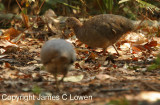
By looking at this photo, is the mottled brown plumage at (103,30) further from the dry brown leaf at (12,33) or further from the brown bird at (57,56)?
the dry brown leaf at (12,33)

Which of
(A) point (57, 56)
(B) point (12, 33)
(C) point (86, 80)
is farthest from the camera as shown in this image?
(B) point (12, 33)

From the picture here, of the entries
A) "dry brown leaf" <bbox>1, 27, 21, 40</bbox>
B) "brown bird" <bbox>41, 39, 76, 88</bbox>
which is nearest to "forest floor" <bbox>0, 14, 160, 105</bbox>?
"brown bird" <bbox>41, 39, 76, 88</bbox>

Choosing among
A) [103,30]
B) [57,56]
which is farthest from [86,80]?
[103,30]

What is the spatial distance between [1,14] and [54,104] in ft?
15.9

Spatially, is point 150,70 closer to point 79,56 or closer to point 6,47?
point 79,56

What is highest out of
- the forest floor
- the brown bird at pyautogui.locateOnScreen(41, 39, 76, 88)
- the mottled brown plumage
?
the mottled brown plumage

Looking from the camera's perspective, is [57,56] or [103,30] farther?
[103,30]

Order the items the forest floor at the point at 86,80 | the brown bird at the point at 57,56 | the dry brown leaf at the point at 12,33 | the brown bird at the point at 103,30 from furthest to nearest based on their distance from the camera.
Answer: the dry brown leaf at the point at 12,33 < the brown bird at the point at 103,30 < the brown bird at the point at 57,56 < the forest floor at the point at 86,80

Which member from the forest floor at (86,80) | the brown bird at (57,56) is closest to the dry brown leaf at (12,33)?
the forest floor at (86,80)

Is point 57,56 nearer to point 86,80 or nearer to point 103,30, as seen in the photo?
point 86,80

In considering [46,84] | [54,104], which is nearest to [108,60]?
[46,84]

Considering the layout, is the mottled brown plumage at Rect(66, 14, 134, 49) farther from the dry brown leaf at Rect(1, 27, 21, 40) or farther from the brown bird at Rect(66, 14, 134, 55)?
the dry brown leaf at Rect(1, 27, 21, 40)

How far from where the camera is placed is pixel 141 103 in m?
1.85

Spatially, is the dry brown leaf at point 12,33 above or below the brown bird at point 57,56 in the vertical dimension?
above
